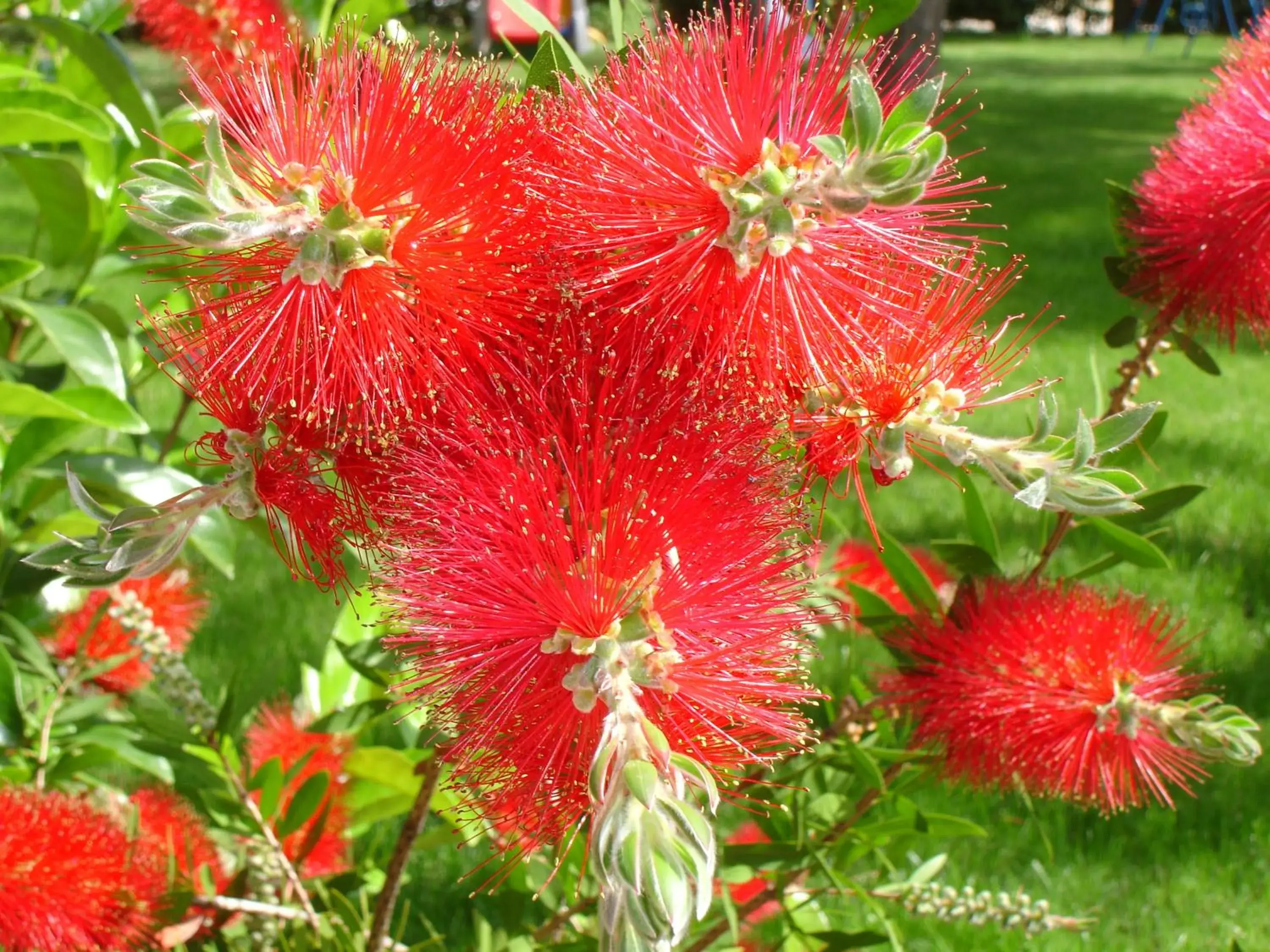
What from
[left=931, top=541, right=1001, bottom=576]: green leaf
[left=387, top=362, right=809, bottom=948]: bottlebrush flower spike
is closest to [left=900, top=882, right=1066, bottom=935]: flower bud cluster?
[left=931, top=541, right=1001, bottom=576]: green leaf

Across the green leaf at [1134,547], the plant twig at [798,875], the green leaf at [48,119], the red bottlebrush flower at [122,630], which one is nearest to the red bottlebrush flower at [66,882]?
the red bottlebrush flower at [122,630]

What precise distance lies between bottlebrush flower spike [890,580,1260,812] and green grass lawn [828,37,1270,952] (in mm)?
54

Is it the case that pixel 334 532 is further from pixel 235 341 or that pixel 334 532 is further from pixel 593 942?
pixel 593 942

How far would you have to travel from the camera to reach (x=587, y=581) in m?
0.46

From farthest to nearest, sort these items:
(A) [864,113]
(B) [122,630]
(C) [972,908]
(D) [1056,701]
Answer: (B) [122,630] → (C) [972,908] → (D) [1056,701] → (A) [864,113]

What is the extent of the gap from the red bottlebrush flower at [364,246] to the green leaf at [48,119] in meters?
0.54

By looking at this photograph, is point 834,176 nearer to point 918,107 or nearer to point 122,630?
point 918,107

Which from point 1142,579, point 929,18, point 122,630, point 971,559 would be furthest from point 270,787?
point 929,18

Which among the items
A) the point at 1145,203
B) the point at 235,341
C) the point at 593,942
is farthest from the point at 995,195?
the point at 235,341

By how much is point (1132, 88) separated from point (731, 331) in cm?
909

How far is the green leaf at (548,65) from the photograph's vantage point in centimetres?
60

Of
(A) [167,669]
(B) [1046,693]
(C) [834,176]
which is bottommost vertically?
(A) [167,669]

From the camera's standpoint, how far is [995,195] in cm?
462

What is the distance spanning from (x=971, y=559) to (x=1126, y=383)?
0.19m
